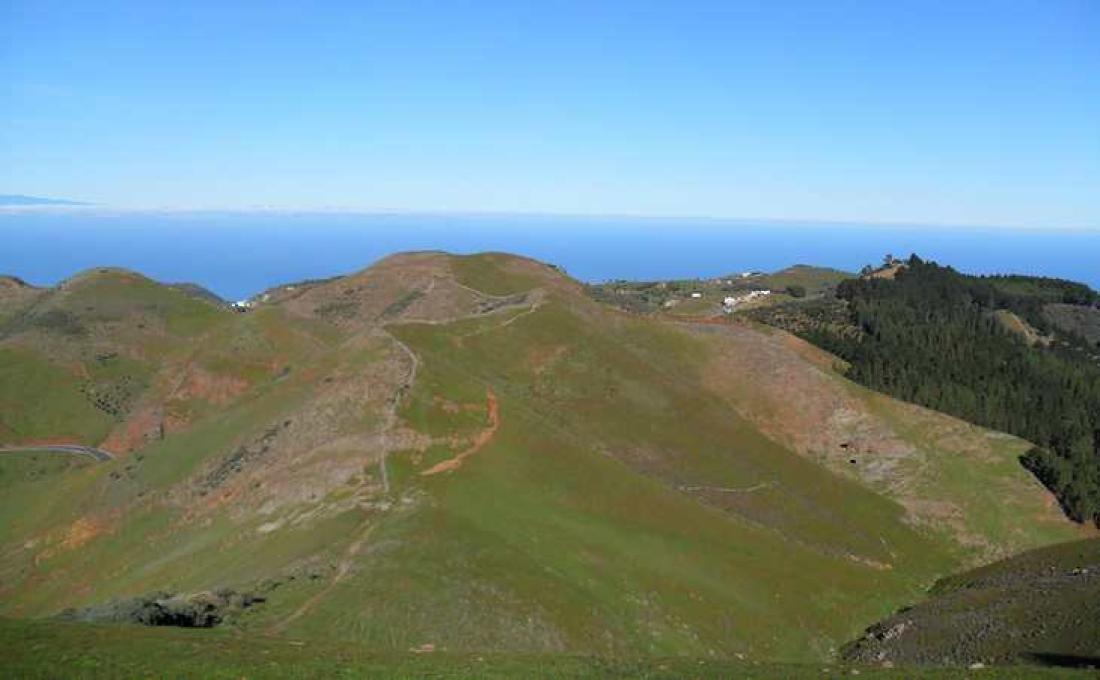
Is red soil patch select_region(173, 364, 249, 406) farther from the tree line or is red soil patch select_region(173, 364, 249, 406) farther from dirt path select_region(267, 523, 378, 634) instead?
the tree line

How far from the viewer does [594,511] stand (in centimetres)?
4722

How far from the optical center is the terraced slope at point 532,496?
35.7 metres

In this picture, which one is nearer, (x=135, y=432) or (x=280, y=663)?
(x=280, y=663)

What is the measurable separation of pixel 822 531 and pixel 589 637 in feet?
94.0

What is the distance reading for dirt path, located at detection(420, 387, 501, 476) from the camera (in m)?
46.0

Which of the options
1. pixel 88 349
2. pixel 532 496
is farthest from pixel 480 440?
pixel 88 349

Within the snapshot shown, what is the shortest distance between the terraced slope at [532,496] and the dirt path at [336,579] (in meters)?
0.17

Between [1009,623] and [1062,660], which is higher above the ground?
[1062,660]

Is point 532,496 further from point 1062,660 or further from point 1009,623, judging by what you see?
point 1062,660

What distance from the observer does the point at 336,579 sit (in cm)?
3391

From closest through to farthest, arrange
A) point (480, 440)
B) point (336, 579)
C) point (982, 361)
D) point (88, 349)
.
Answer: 1. point (336, 579)
2. point (480, 440)
3. point (88, 349)
4. point (982, 361)

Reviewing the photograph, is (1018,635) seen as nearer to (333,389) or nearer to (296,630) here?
(296,630)

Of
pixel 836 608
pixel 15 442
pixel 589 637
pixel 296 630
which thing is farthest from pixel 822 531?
pixel 15 442

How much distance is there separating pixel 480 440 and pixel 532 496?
5.61 metres
